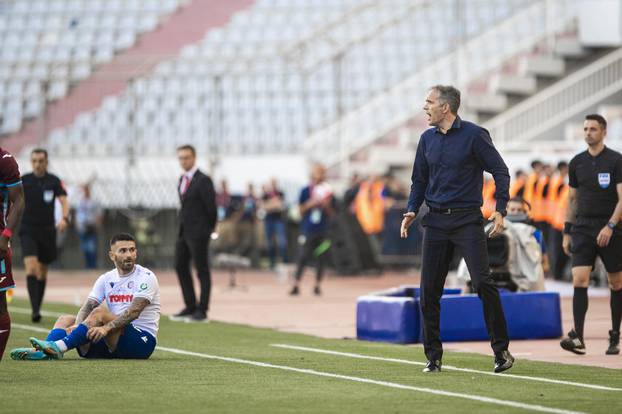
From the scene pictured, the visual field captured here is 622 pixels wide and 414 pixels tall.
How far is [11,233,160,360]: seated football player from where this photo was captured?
12.2m

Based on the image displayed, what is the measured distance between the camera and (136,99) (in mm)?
34844

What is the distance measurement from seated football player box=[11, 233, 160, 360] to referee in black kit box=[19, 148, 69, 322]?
5.16 metres

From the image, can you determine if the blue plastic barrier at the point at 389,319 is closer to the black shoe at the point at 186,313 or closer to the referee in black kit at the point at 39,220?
the black shoe at the point at 186,313

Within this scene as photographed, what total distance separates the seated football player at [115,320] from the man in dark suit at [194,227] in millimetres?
5481

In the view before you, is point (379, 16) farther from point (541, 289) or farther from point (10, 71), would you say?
point (541, 289)

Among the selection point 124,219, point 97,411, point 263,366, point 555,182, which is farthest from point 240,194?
point 97,411

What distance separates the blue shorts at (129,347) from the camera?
12.5m

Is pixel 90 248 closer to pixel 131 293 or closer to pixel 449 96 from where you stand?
pixel 131 293

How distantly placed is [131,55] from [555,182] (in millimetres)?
16394

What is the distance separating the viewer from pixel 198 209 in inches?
720

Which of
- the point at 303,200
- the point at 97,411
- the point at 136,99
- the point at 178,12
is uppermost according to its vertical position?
the point at 178,12

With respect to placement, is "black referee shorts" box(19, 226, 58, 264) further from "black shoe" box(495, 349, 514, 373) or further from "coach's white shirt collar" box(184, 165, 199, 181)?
"black shoe" box(495, 349, 514, 373)

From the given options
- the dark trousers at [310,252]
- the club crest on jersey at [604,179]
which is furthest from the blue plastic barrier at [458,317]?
the dark trousers at [310,252]

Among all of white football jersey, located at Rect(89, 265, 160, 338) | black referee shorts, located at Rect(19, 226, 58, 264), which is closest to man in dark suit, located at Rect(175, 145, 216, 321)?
black referee shorts, located at Rect(19, 226, 58, 264)
